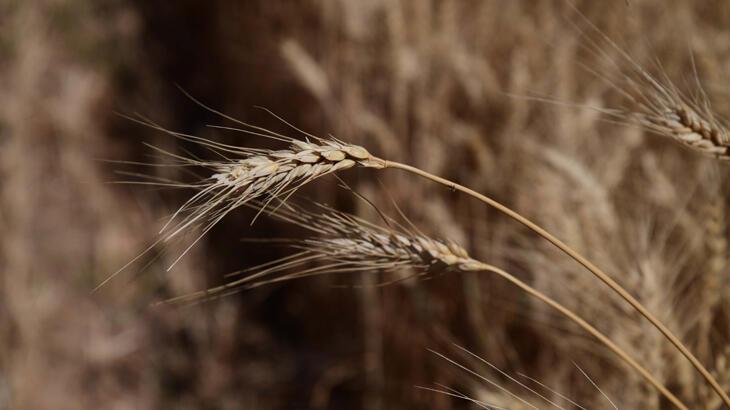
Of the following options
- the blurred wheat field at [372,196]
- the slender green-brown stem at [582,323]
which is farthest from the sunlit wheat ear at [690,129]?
the slender green-brown stem at [582,323]

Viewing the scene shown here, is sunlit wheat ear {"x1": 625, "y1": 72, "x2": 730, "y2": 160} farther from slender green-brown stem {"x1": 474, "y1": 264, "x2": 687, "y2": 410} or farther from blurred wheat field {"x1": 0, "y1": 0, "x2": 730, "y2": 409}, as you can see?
slender green-brown stem {"x1": 474, "y1": 264, "x2": 687, "y2": 410}

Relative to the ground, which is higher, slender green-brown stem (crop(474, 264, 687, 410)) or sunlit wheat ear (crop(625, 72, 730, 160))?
sunlit wheat ear (crop(625, 72, 730, 160))

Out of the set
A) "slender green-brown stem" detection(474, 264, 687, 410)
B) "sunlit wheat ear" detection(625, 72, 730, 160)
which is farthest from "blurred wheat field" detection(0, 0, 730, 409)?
"slender green-brown stem" detection(474, 264, 687, 410)

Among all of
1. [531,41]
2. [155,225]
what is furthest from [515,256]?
[155,225]

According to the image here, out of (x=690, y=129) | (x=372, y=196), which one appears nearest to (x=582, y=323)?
(x=690, y=129)

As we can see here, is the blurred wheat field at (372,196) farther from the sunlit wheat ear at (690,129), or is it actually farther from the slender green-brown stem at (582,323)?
the slender green-brown stem at (582,323)

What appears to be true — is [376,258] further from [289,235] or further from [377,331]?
[289,235]

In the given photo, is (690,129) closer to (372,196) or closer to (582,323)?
(582,323)

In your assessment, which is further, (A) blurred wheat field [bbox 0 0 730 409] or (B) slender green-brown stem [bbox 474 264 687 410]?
(A) blurred wheat field [bbox 0 0 730 409]

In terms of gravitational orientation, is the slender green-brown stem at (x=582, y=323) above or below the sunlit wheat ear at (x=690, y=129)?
below
